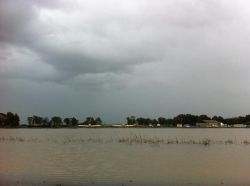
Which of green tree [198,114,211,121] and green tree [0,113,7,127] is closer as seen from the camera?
green tree [0,113,7,127]

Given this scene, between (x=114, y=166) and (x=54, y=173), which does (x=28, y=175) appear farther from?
(x=114, y=166)

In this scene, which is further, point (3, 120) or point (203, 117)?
point (203, 117)

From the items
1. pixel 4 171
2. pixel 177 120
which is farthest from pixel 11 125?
pixel 4 171

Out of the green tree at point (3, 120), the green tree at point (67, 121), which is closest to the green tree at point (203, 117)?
the green tree at point (67, 121)

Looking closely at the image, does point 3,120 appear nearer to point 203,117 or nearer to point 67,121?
point 67,121

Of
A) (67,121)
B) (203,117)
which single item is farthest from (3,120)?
(203,117)

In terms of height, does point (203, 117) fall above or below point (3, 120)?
above

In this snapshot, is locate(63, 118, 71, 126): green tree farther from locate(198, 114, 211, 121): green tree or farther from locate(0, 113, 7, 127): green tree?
locate(198, 114, 211, 121): green tree

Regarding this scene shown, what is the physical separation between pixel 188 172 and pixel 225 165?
506 cm

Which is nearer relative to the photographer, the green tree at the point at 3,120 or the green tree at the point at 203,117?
the green tree at the point at 3,120

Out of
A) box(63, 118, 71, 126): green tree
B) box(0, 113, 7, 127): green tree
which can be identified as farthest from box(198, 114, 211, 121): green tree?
box(0, 113, 7, 127): green tree

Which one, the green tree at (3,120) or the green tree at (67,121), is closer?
the green tree at (3,120)

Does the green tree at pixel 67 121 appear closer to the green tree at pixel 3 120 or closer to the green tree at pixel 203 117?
the green tree at pixel 3 120

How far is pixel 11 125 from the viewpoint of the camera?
14700cm
